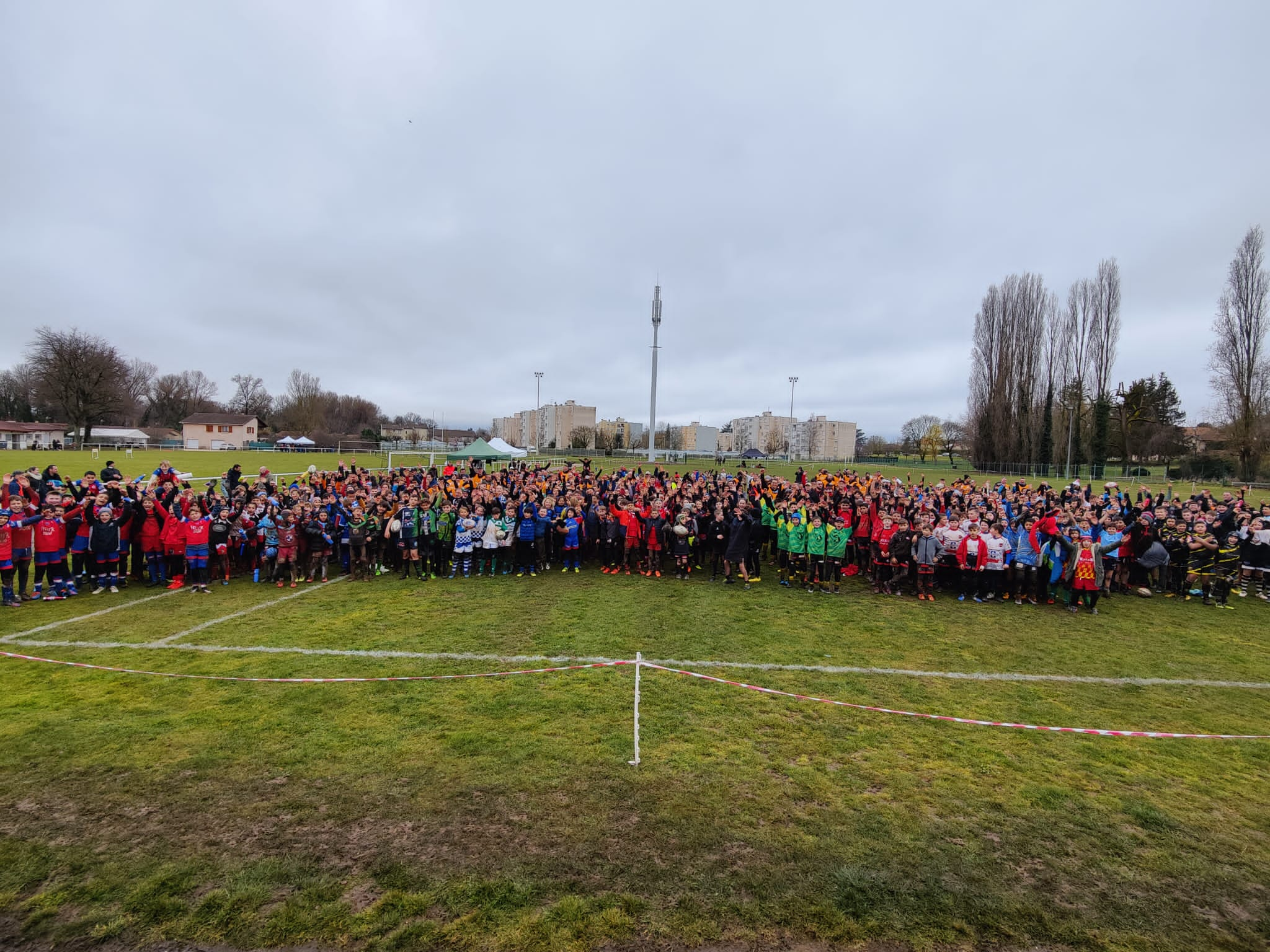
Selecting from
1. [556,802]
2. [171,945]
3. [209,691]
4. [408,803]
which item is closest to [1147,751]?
[556,802]

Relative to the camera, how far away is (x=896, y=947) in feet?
10.3

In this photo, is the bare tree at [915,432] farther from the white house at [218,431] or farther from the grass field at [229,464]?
the white house at [218,431]

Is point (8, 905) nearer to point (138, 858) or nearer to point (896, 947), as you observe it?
point (138, 858)

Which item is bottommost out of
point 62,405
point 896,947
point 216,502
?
point 896,947

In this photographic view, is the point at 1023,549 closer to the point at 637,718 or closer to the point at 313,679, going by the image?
the point at 637,718

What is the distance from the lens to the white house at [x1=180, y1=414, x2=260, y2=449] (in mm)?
75062

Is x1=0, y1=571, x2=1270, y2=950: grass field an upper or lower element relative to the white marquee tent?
lower

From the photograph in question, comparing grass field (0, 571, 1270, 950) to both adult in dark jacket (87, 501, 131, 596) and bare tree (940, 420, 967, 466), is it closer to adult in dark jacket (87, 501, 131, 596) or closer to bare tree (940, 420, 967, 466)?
adult in dark jacket (87, 501, 131, 596)

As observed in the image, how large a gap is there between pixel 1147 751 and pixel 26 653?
1277 cm

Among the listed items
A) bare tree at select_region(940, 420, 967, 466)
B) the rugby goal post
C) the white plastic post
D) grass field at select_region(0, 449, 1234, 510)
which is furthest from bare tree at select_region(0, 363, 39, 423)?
bare tree at select_region(940, 420, 967, 466)

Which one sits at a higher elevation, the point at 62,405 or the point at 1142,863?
the point at 62,405

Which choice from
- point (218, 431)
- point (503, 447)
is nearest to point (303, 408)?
point (218, 431)

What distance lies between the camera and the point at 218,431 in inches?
3100

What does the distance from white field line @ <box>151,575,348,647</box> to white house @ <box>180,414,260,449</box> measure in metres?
Answer: 76.4
